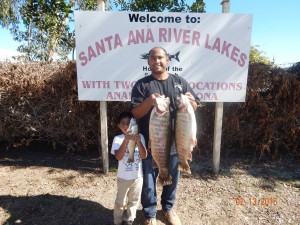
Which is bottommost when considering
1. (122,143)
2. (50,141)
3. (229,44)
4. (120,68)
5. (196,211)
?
(196,211)

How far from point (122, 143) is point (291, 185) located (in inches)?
132

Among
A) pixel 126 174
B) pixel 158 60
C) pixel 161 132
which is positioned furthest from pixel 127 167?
pixel 158 60

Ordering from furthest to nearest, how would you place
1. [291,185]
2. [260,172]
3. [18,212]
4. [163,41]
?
[260,172], [291,185], [163,41], [18,212]

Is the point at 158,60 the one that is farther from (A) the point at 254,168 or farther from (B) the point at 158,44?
(A) the point at 254,168

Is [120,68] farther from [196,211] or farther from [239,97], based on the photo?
[196,211]

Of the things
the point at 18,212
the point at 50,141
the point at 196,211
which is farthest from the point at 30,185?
the point at 196,211

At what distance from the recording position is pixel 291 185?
450 cm

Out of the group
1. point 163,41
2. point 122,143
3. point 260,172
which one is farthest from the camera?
point 260,172

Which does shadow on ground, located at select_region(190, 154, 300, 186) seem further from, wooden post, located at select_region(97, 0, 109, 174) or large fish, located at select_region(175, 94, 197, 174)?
large fish, located at select_region(175, 94, 197, 174)

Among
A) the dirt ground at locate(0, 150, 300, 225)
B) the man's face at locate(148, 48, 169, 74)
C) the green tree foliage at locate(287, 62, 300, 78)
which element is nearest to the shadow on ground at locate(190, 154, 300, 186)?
the dirt ground at locate(0, 150, 300, 225)
